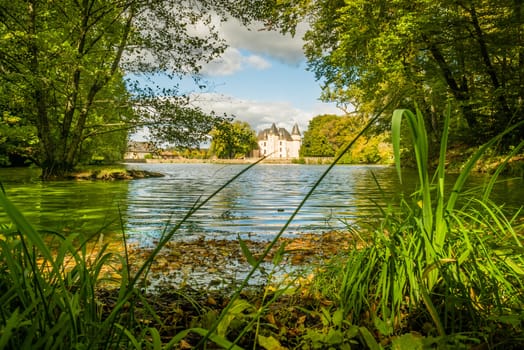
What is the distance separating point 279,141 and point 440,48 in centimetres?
11585

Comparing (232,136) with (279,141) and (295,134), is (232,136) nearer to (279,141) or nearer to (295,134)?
(279,141)

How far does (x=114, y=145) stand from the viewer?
2862 centimetres

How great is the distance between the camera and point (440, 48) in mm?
15820

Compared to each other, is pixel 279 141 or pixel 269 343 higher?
pixel 279 141

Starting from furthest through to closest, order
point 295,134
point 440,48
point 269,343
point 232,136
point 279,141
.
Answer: point 295,134, point 279,141, point 440,48, point 232,136, point 269,343

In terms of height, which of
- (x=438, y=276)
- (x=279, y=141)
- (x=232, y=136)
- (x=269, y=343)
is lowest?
(x=269, y=343)

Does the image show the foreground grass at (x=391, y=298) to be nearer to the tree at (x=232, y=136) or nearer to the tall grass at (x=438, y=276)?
the tall grass at (x=438, y=276)

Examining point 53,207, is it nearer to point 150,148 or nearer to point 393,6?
point 150,148

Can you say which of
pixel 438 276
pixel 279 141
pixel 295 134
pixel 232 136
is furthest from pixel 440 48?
pixel 295 134

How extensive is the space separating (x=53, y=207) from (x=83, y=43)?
8808 millimetres

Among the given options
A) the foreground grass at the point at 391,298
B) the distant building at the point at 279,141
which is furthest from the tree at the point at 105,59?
the distant building at the point at 279,141

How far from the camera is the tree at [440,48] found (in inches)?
518

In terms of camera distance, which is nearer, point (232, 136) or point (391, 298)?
point (391, 298)

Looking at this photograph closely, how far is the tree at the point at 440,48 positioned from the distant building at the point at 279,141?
107037mm
